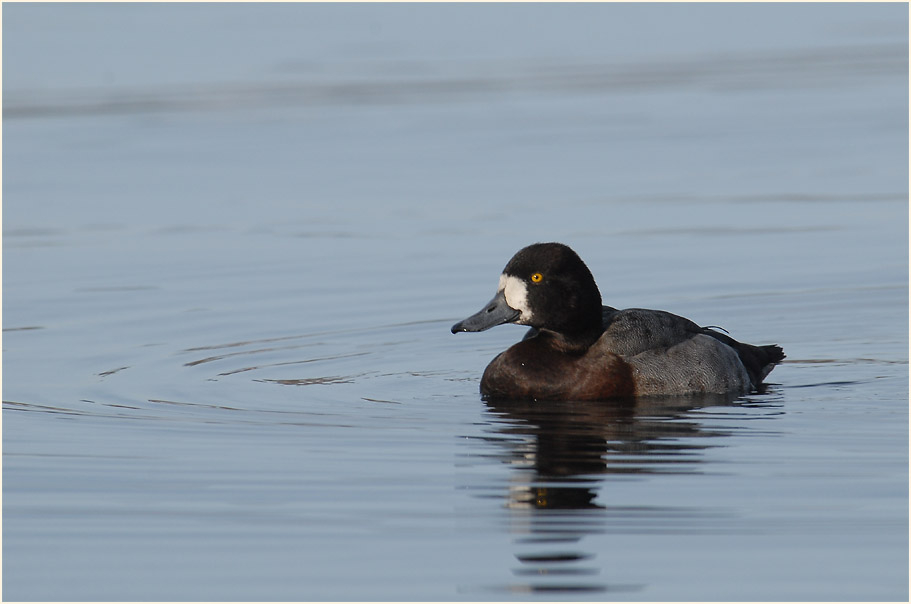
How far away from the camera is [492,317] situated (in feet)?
34.1

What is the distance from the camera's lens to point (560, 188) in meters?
17.6

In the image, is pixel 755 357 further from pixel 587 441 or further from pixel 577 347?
pixel 587 441

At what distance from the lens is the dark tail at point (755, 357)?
10789 millimetres

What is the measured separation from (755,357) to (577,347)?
4.04ft

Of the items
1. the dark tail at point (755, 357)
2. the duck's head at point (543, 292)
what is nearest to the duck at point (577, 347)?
the duck's head at point (543, 292)

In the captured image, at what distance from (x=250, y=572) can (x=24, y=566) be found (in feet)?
3.04

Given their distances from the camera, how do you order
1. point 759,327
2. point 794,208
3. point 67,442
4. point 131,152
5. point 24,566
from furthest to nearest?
point 131,152 < point 794,208 < point 759,327 < point 67,442 < point 24,566

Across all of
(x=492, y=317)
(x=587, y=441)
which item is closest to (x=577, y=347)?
(x=492, y=317)

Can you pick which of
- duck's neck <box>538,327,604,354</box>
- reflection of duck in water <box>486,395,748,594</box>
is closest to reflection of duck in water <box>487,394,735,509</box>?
reflection of duck in water <box>486,395,748,594</box>

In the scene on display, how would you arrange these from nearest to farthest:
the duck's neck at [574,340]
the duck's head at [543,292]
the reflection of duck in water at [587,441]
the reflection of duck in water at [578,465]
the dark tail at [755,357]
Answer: the reflection of duck in water at [578,465], the reflection of duck in water at [587,441], the duck's head at [543,292], the duck's neck at [574,340], the dark tail at [755,357]

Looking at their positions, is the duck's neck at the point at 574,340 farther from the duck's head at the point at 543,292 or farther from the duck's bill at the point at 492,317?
the duck's bill at the point at 492,317

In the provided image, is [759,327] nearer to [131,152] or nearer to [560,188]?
[560,188]

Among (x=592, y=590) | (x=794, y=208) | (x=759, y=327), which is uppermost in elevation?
(x=794, y=208)

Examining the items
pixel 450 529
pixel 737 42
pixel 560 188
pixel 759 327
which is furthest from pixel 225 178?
pixel 737 42
